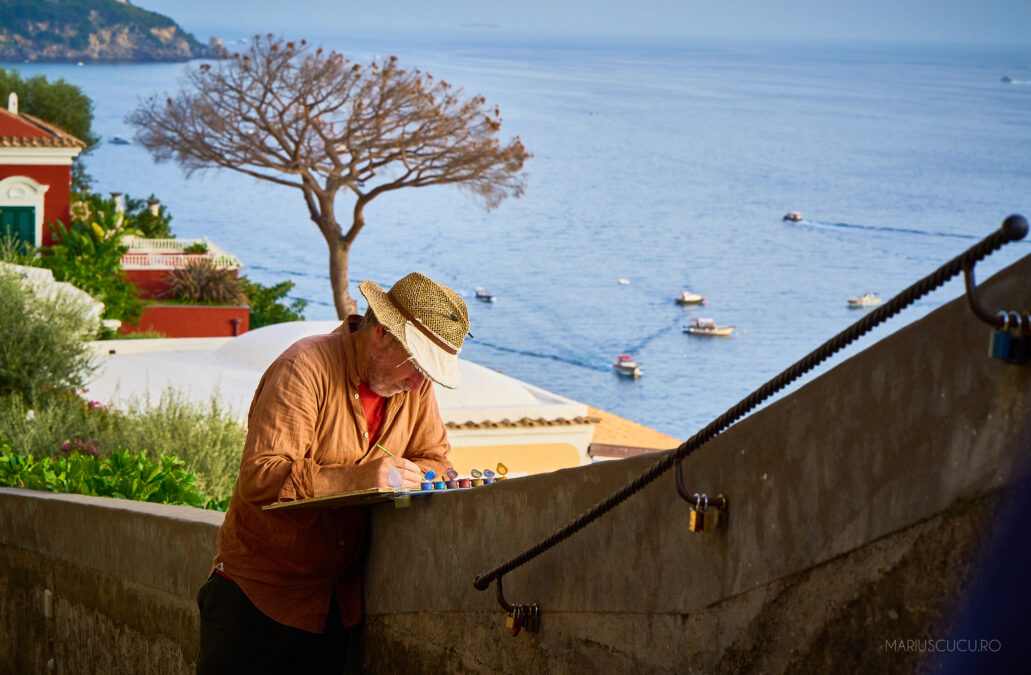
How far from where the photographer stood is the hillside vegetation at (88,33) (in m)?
108

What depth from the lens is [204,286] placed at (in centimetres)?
2909

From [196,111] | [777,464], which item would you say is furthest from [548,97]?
[777,464]

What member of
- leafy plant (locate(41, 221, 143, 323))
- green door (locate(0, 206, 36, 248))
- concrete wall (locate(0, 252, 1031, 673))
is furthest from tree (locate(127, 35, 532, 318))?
concrete wall (locate(0, 252, 1031, 673))

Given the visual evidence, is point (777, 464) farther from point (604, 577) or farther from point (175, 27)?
point (175, 27)

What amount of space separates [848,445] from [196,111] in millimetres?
36731

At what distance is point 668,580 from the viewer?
223 centimetres

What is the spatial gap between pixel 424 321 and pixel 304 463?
44 centimetres

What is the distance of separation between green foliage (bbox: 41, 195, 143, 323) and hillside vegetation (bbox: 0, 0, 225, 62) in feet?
228

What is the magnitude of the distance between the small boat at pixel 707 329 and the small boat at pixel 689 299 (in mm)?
5158

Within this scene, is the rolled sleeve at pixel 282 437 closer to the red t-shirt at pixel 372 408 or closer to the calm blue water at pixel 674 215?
the red t-shirt at pixel 372 408

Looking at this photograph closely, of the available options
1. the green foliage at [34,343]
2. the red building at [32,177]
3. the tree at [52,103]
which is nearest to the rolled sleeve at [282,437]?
the green foliage at [34,343]

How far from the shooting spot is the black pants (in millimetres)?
2990

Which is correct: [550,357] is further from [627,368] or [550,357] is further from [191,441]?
[191,441]

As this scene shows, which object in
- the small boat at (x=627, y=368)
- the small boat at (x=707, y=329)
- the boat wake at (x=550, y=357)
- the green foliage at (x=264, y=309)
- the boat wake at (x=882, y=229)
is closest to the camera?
A: the green foliage at (x=264, y=309)
